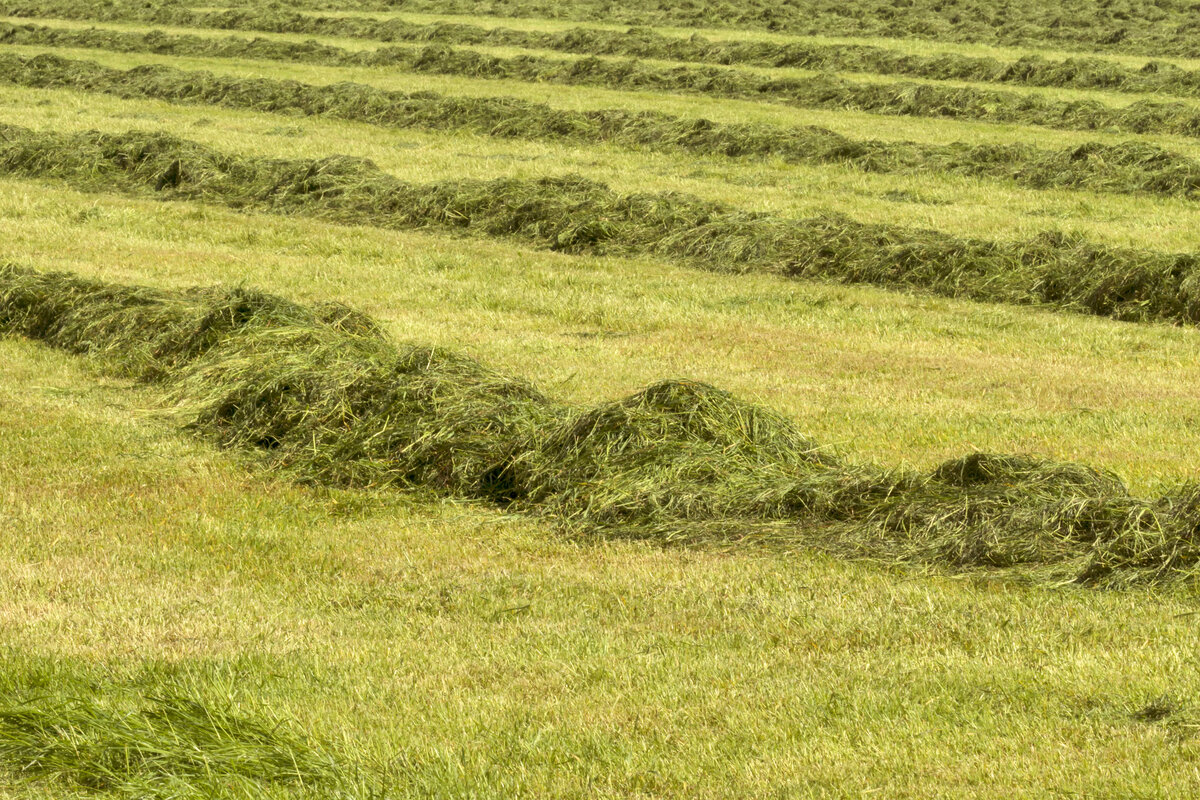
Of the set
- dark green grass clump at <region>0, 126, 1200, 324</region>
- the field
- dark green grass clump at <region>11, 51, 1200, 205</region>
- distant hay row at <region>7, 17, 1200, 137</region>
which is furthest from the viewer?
distant hay row at <region>7, 17, 1200, 137</region>

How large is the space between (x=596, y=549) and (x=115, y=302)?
25.7 feet

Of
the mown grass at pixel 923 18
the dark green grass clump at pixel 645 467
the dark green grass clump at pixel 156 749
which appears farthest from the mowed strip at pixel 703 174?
the dark green grass clump at pixel 156 749

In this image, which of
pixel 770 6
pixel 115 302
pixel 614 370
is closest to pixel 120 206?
pixel 115 302

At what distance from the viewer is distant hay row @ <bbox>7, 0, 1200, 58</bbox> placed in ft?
139

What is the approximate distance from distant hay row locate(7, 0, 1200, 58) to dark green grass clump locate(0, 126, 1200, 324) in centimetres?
2012

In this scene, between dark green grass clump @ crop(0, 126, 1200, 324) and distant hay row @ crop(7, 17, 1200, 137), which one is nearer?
dark green grass clump @ crop(0, 126, 1200, 324)

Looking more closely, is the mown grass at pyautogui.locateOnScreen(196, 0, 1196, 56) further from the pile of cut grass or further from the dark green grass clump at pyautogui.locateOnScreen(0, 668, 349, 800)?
the dark green grass clump at pyautogui.locateOnScreen(0, 668, 349, 800)

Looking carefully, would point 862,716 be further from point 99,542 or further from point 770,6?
point 770,6

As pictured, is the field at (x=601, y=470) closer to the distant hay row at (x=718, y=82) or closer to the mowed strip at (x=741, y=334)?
the mowed strip at (x=741, y=334)

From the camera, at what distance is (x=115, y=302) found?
1491 centimetres

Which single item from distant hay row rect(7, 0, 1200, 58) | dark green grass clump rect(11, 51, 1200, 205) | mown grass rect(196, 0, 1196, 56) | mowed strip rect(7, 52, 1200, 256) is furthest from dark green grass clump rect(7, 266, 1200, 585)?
mown grass rect(196, 0, 1196, 56)

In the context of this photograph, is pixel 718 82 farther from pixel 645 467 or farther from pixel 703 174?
pixel 645 467

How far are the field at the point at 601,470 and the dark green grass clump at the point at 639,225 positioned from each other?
67 mm

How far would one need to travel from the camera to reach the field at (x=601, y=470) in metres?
6.34
